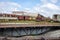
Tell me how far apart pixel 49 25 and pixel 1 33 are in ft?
44.1

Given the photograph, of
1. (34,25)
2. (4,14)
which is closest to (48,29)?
(34,25)

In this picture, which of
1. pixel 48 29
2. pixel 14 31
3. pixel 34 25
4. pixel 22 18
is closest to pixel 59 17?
pixel 22 18

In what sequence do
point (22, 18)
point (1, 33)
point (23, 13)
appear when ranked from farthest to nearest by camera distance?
point (23, 13) → point (22, 18) → point (1, 33)

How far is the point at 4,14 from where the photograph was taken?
60.6 m

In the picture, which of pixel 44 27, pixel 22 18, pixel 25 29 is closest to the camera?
pixel 25 29

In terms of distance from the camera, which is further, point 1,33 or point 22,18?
point 22,18

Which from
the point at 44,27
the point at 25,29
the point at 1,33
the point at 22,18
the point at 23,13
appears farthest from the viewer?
the point at 23,13

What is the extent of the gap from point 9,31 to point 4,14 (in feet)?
80.0

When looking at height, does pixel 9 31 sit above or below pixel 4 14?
below

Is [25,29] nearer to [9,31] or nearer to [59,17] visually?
[9,31]

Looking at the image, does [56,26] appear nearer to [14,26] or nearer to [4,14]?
[14,26]

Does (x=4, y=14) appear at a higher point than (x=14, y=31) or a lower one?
higher

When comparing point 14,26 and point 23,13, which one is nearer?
point 14,26

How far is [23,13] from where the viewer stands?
221 feet
